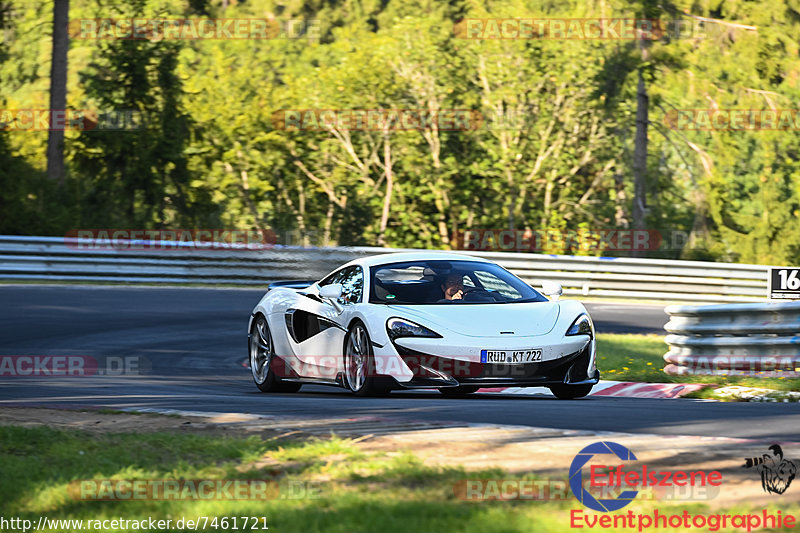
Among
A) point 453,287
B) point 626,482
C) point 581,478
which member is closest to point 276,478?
point 581,478

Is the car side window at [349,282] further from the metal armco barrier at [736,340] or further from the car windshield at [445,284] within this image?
the metal armco barrier at [736,340]

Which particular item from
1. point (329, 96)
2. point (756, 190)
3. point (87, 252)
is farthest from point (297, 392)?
point (756, 190)

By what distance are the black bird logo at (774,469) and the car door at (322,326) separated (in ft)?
15.7

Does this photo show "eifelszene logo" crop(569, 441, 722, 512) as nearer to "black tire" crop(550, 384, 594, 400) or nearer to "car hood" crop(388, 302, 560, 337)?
"car hood" crop(388, 302, 560, 337)

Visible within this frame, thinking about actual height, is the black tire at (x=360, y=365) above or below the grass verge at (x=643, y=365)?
above

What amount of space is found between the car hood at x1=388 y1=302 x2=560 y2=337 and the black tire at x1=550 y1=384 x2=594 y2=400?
58 cm

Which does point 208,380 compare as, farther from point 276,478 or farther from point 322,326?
point 276,478

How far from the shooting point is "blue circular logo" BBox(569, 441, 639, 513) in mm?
5082

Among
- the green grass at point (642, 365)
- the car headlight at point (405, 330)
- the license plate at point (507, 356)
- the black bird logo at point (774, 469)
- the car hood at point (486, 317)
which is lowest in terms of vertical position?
the green grass at point (642, 365)

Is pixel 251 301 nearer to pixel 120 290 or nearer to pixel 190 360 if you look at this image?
pixel 120 290

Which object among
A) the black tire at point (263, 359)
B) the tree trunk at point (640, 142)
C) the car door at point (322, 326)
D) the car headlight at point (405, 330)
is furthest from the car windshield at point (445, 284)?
the tree trunk at point (640, 142)

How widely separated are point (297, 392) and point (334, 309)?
56.1 inches

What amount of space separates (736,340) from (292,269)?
1222 cm

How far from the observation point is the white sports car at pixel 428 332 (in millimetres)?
9461
